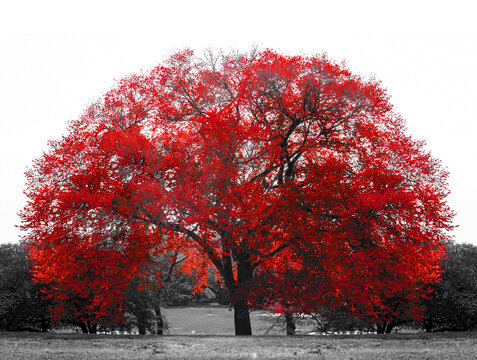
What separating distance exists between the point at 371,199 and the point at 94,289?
11.8 meters

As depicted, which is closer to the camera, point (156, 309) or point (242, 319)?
point (242, 319)

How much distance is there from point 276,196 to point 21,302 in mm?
14734

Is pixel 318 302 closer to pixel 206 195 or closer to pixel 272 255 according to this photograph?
pixel 272 255

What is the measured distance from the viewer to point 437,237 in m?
18.3

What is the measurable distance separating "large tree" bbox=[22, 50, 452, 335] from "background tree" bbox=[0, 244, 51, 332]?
4422mm

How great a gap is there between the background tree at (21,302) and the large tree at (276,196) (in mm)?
4422

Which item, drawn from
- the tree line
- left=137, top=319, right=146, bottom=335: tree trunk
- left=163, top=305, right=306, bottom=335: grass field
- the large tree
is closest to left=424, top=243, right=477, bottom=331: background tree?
the tree line

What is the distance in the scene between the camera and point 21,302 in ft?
72.0

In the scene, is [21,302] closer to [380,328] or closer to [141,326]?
[141,326]

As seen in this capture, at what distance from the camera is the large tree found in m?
16.8

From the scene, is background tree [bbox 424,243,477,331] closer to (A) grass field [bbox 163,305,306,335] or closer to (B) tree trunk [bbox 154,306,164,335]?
(A) grass field [bbox 163,305,306,335]

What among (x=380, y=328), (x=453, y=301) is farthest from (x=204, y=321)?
(x=453, y=301)

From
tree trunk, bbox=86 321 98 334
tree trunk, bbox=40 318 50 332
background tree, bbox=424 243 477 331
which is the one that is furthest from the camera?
tree trunk, bbox=86 321 98 334

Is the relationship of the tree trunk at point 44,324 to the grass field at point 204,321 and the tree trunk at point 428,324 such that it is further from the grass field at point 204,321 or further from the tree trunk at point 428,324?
the tree trunk at point 428,324
